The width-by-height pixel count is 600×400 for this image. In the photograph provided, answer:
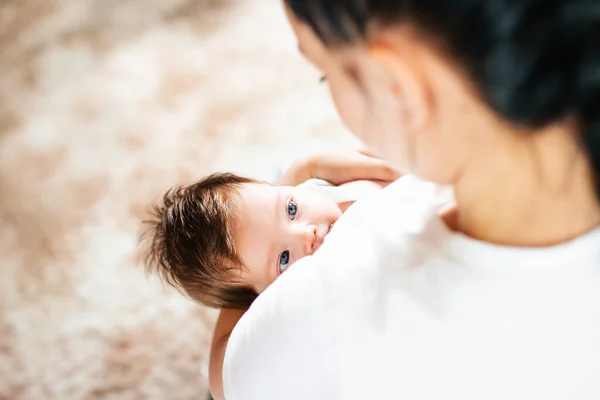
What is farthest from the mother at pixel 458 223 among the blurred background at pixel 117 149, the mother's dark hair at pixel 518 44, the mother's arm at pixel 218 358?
the blurred background at pixel 117 149

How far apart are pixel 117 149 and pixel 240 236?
744 mm

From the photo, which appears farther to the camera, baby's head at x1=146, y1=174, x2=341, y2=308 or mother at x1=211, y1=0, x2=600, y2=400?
baby's head at x1=146, y1=174, x2=341, y2=308

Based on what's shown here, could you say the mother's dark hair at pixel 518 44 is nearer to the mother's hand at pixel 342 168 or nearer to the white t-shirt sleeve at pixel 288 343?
the white t-shirt sleeve at pixel 288 343

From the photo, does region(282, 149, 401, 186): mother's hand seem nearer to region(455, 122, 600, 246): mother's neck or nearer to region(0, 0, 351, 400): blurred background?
region(0, 0, 351, 400): blurred background

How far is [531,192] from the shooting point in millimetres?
436

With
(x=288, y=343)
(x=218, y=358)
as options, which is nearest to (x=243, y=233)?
(x=218, y=358)

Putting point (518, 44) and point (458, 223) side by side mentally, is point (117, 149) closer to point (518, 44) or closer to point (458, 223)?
point (458, 223)

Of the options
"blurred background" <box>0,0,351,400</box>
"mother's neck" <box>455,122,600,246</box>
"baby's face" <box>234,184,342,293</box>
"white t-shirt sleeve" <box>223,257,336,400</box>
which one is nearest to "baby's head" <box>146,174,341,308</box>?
"baby's face" <box>234,184,342,293</box>

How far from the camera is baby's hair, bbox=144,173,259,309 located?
90 cm

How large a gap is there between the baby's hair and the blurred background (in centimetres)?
24

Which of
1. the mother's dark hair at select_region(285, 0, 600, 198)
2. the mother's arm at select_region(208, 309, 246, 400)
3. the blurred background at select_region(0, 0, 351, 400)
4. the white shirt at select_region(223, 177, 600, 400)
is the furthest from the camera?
the blurred background at select_region(0, 0, 351, 400)

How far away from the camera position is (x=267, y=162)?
4.85 ft

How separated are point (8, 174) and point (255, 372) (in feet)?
3.83

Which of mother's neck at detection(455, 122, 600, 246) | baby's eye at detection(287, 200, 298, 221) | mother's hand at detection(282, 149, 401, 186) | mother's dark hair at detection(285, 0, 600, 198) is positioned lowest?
baby's eye at detection(287, 200, 298, 221)
